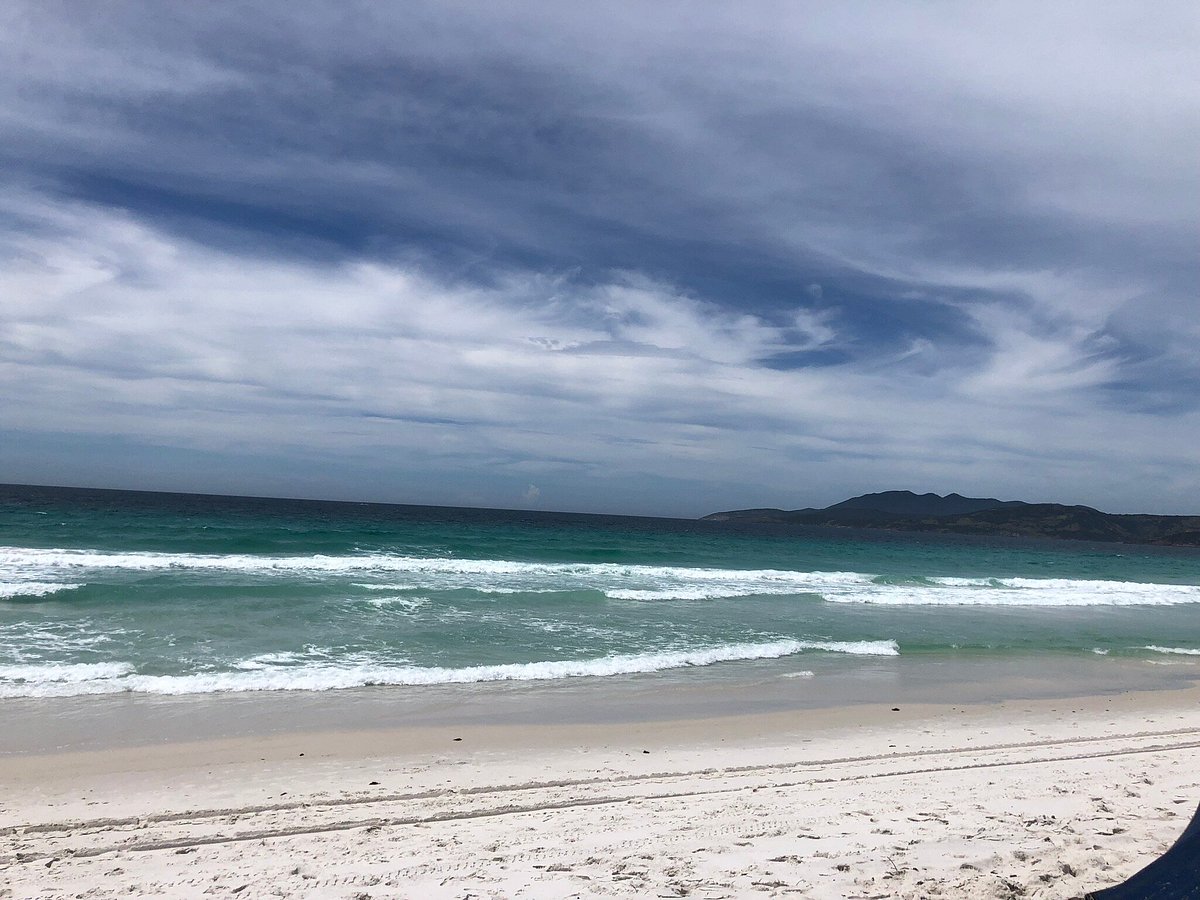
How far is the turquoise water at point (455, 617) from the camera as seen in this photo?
10562mm

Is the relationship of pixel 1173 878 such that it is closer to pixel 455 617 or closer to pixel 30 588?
pixel 455 617

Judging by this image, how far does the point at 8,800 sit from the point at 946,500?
655ft

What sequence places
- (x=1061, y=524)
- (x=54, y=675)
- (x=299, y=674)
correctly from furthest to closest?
1. (x=1061, y=524)
2. (x=299, y=674)
3. (x=54, y=675)

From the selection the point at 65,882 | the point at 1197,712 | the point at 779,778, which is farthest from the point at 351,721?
the point at 1197,712

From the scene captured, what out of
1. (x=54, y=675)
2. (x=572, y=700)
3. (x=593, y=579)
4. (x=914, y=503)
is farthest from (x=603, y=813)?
(x=914, y=503)

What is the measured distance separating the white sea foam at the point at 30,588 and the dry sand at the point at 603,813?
1120 centimetres

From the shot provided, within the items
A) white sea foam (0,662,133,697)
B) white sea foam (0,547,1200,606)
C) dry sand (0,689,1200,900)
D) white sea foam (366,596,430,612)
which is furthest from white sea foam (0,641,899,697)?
white sea foam (0,547,1200,606)

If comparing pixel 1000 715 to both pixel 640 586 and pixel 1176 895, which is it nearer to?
pixel 1176 895

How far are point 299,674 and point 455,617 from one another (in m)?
5.21

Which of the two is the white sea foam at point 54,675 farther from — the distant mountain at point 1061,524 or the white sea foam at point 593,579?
the distant mountain at point 1061,524

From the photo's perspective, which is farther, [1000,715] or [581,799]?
[1000,715]

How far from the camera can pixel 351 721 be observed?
8172mm

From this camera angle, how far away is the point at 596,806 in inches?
226

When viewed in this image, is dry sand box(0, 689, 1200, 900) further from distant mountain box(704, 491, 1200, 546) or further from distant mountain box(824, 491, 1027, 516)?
distant mountain box(824, 491, 1027, 516)
